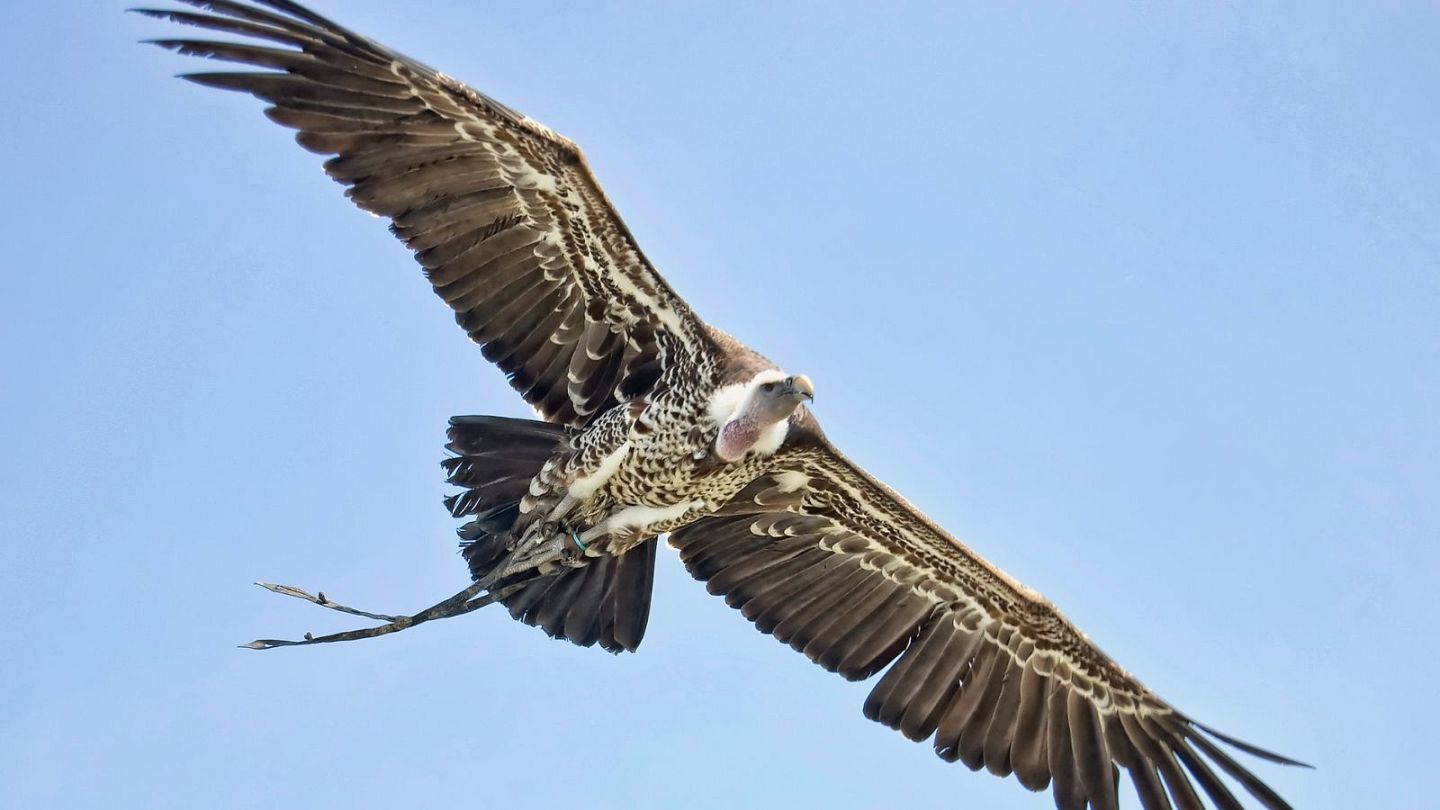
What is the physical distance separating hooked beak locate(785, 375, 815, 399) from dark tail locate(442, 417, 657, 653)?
2.31m

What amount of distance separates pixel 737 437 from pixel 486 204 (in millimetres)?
2795

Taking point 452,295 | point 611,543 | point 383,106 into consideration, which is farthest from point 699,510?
point 383,106

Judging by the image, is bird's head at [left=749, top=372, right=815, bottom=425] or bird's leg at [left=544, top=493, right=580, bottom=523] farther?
bird's leg at [left=544, top=493, right=580, bottom=523]

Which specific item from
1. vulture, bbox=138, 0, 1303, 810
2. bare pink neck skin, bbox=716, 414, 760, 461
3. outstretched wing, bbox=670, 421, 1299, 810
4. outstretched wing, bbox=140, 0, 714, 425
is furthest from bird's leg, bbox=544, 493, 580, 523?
outstretched wing, bbox=670, 421, 1299, 810

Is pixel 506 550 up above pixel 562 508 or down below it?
below

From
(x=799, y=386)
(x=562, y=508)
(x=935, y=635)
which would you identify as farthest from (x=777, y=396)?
(x=935, y=635)

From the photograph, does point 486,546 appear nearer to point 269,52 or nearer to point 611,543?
point 611,543

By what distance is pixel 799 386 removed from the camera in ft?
44.1

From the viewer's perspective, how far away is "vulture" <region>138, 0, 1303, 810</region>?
13.7m

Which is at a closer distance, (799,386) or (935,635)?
(799,386)

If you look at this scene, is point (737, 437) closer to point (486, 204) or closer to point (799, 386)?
point (799, 386)

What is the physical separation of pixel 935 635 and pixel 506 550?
13.6 feet

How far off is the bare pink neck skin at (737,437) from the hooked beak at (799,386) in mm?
452

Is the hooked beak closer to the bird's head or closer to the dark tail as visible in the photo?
the bird's head
